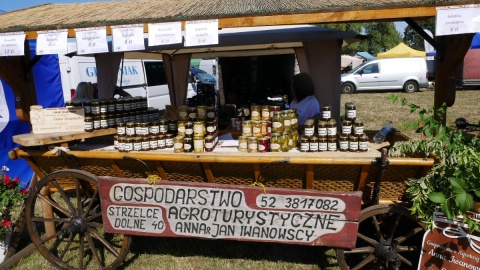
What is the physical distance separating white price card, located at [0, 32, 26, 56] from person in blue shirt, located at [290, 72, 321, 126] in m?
2.76

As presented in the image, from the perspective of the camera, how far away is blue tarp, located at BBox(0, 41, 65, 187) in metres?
5.48

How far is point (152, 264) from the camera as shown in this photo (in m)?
3.62

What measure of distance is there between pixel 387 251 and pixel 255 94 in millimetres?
8742

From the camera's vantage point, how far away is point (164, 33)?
2.88 metres

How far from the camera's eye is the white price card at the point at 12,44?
→ 10.3 ft

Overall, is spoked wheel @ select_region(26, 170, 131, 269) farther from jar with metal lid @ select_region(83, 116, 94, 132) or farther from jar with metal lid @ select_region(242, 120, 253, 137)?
jar with metal lid @ select_region(242, 120, 253, 137)

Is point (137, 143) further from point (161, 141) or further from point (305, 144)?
point (305, 144)

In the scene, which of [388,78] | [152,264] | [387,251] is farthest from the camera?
[388,78]

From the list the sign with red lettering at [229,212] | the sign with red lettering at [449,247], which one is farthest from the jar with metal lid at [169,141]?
the sign with red lettering at [449,247]

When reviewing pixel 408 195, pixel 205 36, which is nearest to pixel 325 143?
pixel 408 195

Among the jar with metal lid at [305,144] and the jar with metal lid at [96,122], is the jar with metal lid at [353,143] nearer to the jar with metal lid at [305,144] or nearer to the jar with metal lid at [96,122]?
the jar with metal lid at [305,144]

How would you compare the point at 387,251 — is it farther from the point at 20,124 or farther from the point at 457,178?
the point at 20,124

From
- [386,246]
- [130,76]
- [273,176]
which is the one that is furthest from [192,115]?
[130,76]

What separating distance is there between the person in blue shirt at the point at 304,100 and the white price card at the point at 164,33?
6.11 feet
